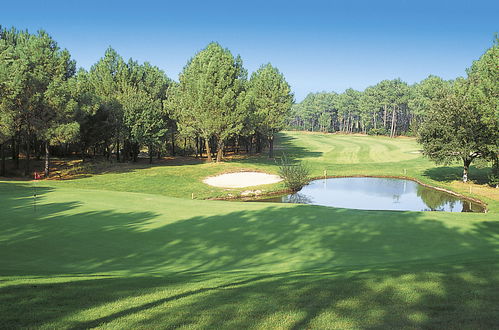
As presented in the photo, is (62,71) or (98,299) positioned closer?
(98,299)

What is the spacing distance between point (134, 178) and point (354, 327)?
39.8 m

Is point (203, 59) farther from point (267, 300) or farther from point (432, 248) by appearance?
point (267, 300)

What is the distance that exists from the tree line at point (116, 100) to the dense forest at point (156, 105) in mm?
118

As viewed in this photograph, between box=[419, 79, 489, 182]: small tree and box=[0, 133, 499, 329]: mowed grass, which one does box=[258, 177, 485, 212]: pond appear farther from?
box=[0, 133, 499, 329]: mowed grass

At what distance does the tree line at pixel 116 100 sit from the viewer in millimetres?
39500

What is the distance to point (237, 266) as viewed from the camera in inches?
477

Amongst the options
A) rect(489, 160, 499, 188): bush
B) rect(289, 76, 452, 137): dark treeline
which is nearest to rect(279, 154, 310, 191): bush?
rect(489, 160, 499, 188): bush

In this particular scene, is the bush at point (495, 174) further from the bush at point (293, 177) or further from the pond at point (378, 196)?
the bush at point (293, 177)

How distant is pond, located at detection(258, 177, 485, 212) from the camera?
32.2 metres

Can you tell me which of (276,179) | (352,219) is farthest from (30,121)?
(352,219)

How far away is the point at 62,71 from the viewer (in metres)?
43.1

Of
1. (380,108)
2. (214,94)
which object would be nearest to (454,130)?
(214,94)

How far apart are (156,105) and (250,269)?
50.5 m

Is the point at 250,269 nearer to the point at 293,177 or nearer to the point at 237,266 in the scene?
the point at 237,266
